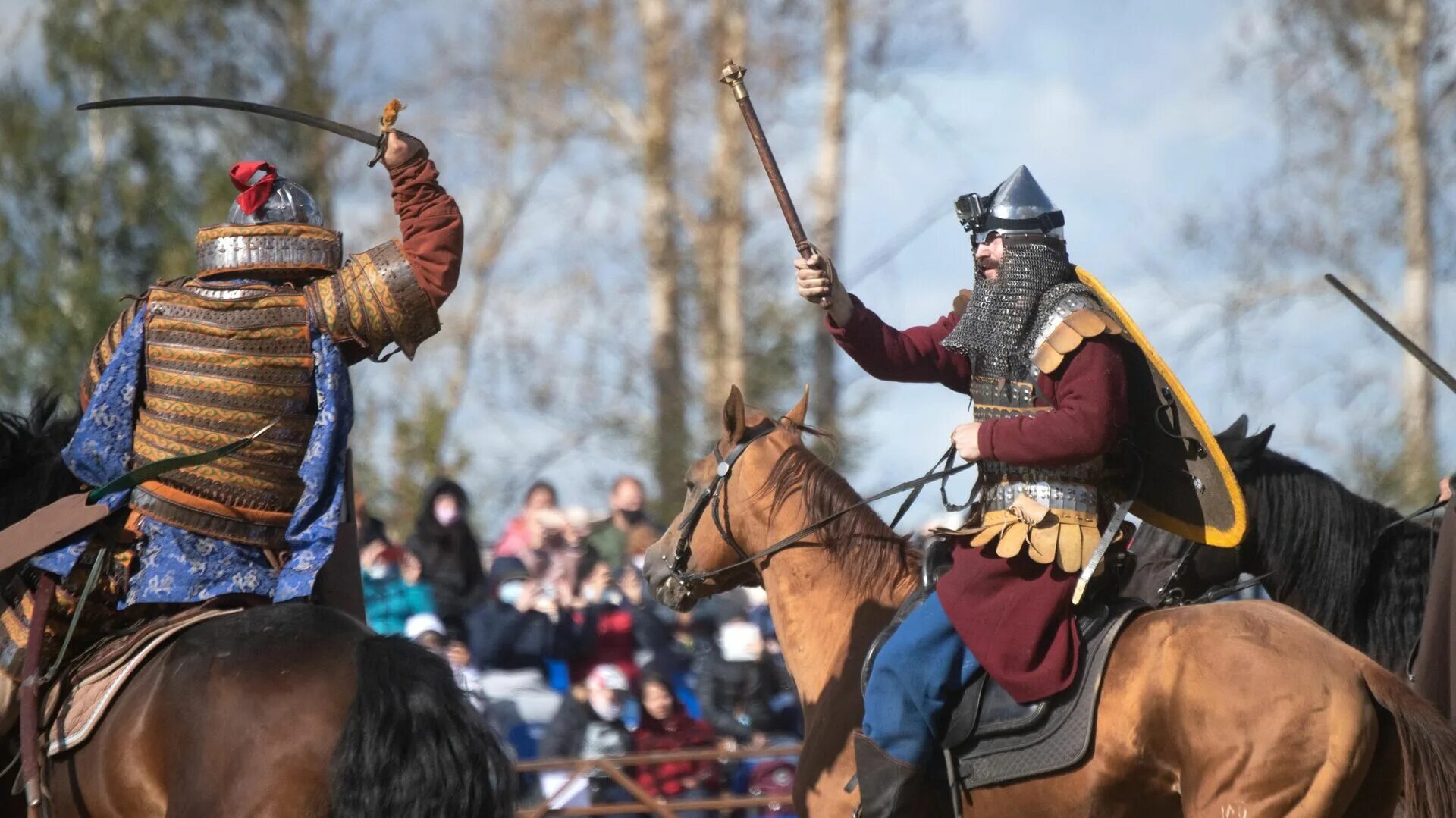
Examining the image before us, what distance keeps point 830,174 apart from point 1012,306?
33.7ft

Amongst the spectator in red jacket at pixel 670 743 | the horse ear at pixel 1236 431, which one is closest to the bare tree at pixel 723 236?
the spectator in red jacket at pixel 670 743

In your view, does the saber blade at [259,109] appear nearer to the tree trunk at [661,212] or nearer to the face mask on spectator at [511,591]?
the face mask on spectator at [511,591]

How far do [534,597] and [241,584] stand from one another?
13.0ft

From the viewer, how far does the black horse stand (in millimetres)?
6652

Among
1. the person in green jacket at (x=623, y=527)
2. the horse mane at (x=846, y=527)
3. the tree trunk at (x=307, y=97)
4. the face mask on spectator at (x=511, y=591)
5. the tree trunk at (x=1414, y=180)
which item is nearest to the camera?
the horse mane at (x=846, y=527)

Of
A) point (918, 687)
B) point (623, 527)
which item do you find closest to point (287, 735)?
point (918, 687)

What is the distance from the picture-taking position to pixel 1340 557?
6688 mm

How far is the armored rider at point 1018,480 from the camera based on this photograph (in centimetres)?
488

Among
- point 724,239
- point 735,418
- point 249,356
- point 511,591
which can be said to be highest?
point 724,239

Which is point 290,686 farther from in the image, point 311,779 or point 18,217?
point 18,217

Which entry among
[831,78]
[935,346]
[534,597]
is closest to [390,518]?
[831,78]

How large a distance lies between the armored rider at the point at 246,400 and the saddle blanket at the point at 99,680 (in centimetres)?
12

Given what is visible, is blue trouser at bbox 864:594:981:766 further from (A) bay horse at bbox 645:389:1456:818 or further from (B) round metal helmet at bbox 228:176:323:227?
(B) round metal helmet at bbox 228:176:323:227

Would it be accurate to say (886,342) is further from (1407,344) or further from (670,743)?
(670,743)
